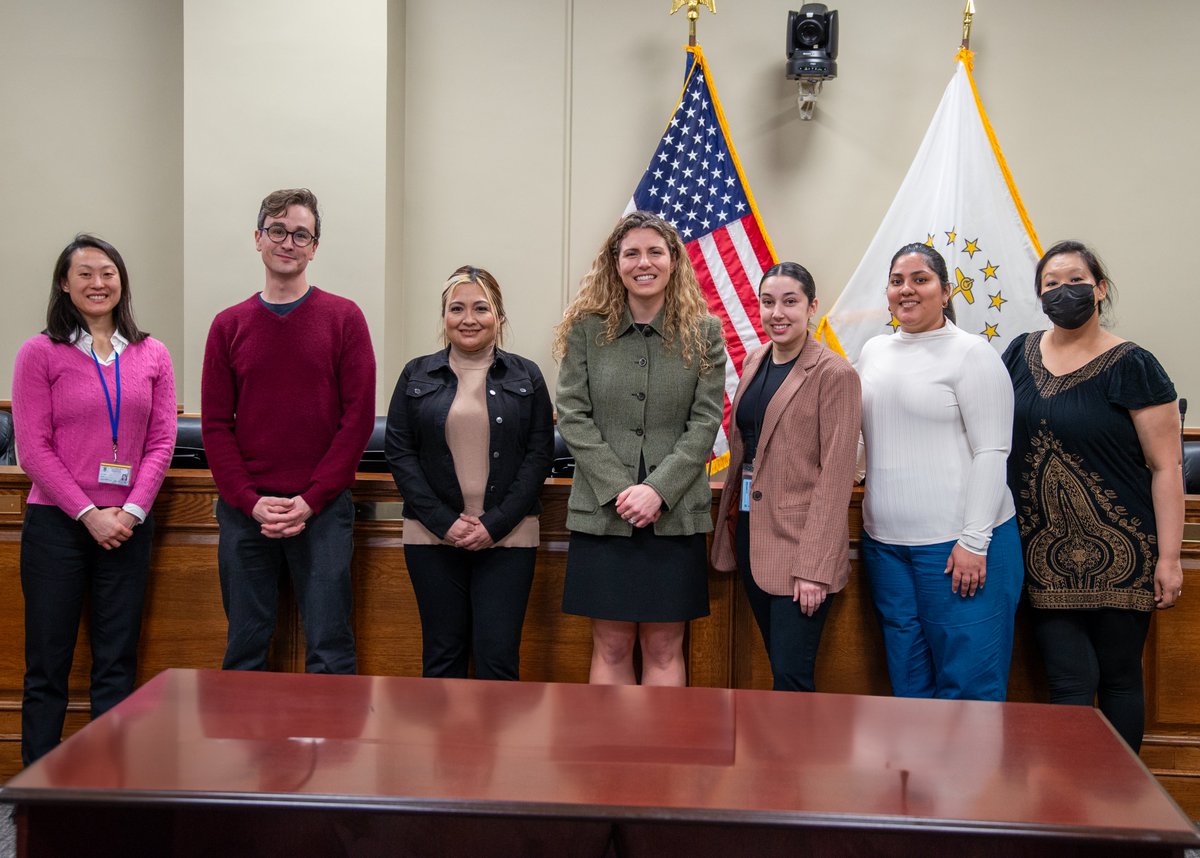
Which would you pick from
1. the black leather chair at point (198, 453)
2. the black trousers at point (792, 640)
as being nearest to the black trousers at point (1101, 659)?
the black trousers at point (792, 640)

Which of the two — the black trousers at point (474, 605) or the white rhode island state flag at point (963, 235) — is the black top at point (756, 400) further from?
the white rhode island state flag at point (963, 235)

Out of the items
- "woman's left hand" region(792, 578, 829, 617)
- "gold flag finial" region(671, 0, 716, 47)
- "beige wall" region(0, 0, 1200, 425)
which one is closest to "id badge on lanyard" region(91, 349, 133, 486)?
"woman's left hand" region(792, 578, 829, 617)

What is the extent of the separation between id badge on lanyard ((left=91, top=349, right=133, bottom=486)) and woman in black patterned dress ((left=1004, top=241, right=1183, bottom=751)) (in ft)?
7.45

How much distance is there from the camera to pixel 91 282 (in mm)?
2699

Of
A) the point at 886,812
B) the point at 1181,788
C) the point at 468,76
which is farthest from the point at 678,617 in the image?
the point at 468,76

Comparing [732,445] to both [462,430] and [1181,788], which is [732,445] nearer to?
[462,430]

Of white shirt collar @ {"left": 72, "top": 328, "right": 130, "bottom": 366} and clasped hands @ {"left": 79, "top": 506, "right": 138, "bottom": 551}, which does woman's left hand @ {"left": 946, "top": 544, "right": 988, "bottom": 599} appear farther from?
white shirt collar @ {"left": 72, "top": 328, "right": 130, "bottom": 366}

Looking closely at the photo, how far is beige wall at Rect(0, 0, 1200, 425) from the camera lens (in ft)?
15.6

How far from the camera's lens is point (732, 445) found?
2.58 m

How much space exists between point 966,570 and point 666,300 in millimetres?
964

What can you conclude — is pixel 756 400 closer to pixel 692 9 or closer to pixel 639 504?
pixel 639 504

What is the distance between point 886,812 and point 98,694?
87.3 inches

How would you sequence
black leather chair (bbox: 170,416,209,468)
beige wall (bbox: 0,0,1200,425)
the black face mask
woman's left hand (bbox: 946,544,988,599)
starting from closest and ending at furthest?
woman's left hand (bbox: 946,544,988,599)
the black face mask
black leather chair (bbox: 170,416,209,468)
beige wall (bbox: 0,0,1200,425)

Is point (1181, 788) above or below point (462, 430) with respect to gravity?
below
